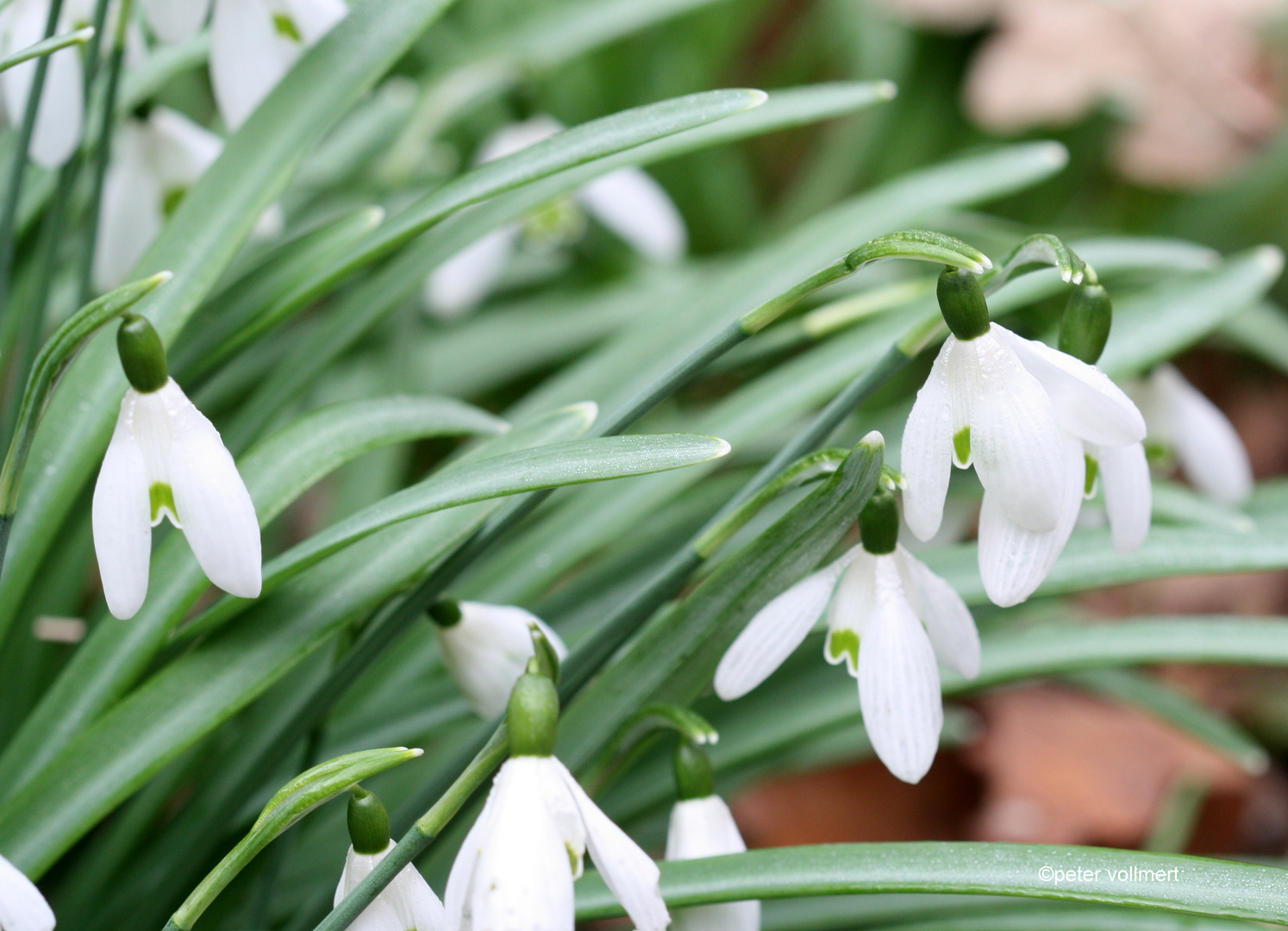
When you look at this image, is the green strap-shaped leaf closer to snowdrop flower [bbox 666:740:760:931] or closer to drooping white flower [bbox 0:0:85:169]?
snowdrop flower [bbox 666:740:760:931]

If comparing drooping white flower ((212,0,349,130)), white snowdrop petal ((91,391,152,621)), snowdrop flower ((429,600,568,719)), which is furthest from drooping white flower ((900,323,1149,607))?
drooping white flower ((212,0,349,130))

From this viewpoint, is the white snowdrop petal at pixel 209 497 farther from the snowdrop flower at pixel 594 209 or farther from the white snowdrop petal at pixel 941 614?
the snowdrop flower at pixel 594 209

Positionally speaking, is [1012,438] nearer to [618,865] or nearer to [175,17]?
[618,865]

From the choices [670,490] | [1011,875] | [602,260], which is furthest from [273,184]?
[602,260]

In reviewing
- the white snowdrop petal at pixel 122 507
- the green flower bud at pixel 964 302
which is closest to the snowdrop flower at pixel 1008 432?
the green flower bud at pixel 964 302

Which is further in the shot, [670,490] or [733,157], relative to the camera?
[733,157]

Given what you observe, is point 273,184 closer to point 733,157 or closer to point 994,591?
point 994,591
